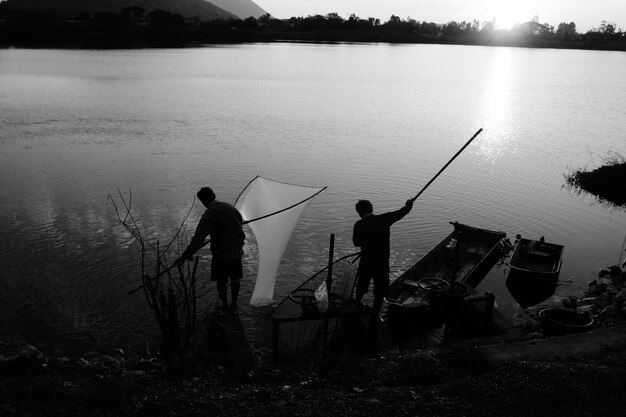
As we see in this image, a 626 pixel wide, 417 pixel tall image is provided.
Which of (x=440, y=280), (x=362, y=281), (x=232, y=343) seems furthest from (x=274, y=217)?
(x=440, y=280)

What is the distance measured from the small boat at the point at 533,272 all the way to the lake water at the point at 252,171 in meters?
0.33

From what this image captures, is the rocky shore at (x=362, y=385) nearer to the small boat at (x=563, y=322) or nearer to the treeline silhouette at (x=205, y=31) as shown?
the small boat at (x=563, y=322)

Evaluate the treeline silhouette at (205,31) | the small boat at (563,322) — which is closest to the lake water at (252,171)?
the small boat at (563,322)

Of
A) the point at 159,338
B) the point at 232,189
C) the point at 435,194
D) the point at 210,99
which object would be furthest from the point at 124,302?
the point at 210,99

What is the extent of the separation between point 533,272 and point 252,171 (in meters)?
13.4

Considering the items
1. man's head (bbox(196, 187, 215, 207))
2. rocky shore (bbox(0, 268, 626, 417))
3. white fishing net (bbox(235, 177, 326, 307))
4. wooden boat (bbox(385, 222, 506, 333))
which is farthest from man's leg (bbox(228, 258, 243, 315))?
wooden boat (bbox(385, 222, 506, 333))

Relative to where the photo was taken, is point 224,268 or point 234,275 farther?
point 234,275

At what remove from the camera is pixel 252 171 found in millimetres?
23078

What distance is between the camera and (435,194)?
20688 millimetres

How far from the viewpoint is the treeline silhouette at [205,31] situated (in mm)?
126938

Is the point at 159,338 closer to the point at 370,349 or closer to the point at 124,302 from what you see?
the point at 124,302

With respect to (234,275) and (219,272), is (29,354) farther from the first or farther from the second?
(234,275)

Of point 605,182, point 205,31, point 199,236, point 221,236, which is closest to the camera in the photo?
point 199,236

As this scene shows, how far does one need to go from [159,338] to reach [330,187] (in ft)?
40.5
